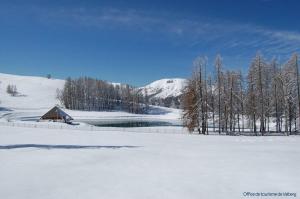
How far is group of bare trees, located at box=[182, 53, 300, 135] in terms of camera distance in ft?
179

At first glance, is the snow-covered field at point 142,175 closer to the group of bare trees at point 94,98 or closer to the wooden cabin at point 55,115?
the wooden cabin at point 55,115

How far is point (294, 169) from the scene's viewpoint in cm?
1981

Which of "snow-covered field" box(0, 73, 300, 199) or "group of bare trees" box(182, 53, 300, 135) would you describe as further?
"group of bare trees" box(182, 53, 300, 135)

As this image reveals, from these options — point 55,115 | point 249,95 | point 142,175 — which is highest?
point 249,95

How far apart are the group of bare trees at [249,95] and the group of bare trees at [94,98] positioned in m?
120

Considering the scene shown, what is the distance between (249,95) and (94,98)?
141 metres

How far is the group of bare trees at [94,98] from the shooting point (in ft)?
565

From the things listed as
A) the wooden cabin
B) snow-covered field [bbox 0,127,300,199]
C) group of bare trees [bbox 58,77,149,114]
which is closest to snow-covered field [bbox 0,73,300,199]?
snow-covered field [bbox 0,127,300,199]

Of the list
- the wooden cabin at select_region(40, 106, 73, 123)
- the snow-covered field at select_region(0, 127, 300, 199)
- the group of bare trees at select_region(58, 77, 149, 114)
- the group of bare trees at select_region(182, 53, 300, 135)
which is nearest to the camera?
the snow-covered field at select_region(0, 127, 300, 199)

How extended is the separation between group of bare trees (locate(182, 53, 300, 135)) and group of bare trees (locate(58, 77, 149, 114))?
11972cm


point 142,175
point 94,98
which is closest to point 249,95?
point 142,175

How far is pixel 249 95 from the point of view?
58594mm

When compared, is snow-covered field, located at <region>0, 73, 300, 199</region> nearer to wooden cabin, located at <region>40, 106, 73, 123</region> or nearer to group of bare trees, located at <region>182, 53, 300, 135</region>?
group of bare trees, located at <region>182, 53, 300, 135</region>

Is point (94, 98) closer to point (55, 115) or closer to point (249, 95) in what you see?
point (55, 115)
